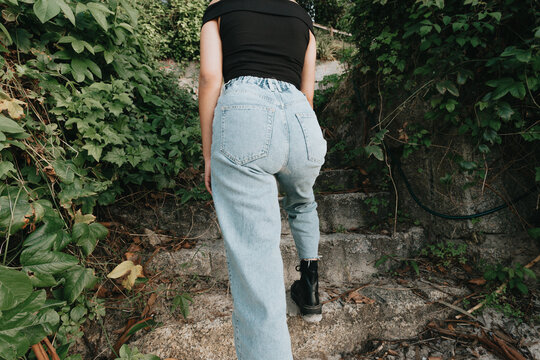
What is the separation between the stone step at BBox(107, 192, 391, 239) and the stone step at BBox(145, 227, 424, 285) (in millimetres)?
109

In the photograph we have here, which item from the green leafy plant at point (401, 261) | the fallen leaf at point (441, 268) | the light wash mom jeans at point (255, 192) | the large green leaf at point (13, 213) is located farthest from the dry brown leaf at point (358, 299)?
the large green leaf at point (13, 213)

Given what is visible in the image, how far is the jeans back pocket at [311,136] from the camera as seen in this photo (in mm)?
906

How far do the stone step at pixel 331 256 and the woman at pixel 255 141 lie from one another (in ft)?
2.46

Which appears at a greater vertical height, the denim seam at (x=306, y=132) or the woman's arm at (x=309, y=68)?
the woman's arm at (x=309, y=68)

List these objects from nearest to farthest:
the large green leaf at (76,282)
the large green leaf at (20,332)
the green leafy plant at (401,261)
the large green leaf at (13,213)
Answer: the large green leaf at (20,332)
the large green leaf at (13,213)
the large green leaf at (76,282)
the green leafy plant at (401,261)

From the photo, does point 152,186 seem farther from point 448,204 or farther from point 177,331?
point 448,204

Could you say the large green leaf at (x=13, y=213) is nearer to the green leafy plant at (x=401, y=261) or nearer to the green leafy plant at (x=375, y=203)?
the green leafy plant at (x=401, y=261)

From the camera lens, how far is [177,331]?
1.24m

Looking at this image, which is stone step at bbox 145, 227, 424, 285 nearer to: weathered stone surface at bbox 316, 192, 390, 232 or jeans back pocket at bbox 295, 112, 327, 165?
weathered stone surface at bbox 316, 192, 390, 232

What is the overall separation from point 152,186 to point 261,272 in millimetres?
1295

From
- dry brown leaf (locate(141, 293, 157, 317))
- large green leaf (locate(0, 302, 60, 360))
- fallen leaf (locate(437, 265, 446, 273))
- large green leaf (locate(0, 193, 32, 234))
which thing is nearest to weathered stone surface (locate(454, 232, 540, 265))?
fallen leaf (locate(437, 265, 446, 273))

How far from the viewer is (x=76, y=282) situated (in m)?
1.05

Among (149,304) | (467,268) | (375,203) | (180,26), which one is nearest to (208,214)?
(149,304)

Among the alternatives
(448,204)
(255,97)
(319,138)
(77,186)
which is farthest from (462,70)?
(77,186)
